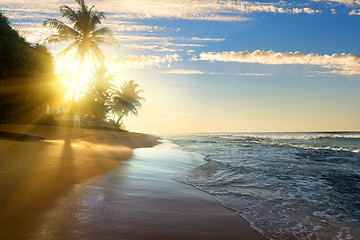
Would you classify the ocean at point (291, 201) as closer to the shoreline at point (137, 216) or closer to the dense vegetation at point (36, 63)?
the shoreline at point (137, 216)

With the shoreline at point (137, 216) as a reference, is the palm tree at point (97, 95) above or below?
above

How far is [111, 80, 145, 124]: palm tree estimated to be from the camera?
144ft

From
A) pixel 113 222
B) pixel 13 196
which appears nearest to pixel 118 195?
pixel 113 222

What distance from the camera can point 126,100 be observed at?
44344 millimetres

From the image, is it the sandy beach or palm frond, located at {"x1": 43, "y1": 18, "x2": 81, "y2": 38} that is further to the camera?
palm frond, located at {"x1": 43, "y1": 18, "x2": 81, "y2": 38}

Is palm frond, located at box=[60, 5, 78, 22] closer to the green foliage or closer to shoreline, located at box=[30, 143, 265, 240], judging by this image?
the green foliage


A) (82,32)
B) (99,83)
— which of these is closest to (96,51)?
(82,32)

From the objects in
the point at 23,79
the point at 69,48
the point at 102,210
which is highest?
the point at 69,48

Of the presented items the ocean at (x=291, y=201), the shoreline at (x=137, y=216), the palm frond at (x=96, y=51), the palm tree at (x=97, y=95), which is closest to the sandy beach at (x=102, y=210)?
the shoreline at (x=137, y=216)

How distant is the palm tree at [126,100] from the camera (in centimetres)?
4375

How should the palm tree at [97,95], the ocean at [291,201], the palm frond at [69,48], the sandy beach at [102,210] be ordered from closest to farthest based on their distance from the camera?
the sandy beach at [102,210] → the ocean at [291,201] → the palm frond at [69,48] → the palm tree at [97,95]

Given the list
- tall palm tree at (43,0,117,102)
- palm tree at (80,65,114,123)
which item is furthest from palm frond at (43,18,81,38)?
palm tree at (80,65,114,123)

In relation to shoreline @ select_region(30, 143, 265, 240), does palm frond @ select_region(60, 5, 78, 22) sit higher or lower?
higher

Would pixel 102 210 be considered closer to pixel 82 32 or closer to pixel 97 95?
pixel 82 32
